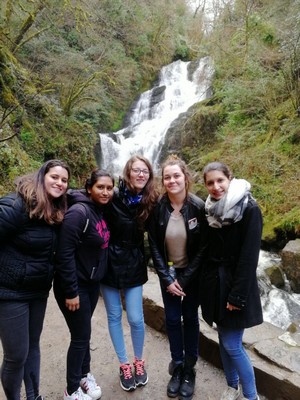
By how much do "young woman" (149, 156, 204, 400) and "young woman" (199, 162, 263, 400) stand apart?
14 centimetres

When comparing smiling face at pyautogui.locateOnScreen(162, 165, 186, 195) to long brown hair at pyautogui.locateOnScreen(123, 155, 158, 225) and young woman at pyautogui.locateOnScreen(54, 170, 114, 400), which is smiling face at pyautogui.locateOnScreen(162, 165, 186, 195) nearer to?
long brown hair at pyautogui.locateOnScreen(123, 155, 158, 225)

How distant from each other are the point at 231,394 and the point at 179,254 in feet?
3.74

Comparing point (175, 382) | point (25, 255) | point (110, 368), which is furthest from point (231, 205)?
point (110, 368)

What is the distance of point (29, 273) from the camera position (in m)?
1.83

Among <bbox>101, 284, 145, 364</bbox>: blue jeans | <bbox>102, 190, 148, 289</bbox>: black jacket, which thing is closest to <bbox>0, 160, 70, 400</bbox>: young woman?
<bbox>102, 190, 148, 289</bbox>: black jacket

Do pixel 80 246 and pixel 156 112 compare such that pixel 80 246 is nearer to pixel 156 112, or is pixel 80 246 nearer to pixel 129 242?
pixel 129 242

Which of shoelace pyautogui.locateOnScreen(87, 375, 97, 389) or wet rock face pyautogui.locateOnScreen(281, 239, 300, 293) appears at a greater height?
wet rock face pyautogui.locateOnScreen(281, 239, 300, 293)

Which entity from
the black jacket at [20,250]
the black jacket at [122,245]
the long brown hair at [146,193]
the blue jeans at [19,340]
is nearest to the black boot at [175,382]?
the black jacket at [122,245]

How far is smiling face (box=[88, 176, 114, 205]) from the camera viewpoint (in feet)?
7.09

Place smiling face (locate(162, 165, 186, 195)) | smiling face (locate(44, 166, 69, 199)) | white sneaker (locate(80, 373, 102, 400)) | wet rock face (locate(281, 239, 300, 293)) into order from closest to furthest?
smiling face (locate(44, 166, 69, 199)) < smiling face (locate(162, 165, 186, 195)) < white sneaker (locate(80, 373, 102, 400)) < wet rock face (locate(281, 239, 300, 293))

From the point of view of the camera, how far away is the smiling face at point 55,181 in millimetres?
1907

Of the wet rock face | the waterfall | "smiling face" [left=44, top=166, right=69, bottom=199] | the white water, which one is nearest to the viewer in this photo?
"smiling face" [left=44, top=166, right=69, bottom=199]

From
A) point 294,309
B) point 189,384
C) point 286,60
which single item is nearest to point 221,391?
point 189,384

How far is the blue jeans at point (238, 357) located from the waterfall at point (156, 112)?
10.5 m
